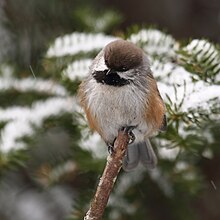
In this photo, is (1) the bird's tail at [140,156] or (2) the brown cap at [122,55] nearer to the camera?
(2) the brown cap at [122,55]

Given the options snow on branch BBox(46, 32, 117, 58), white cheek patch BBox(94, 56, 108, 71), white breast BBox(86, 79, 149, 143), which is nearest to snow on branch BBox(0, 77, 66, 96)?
snow on branch BBox(46, 32, 117, 58)

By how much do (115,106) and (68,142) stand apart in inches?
31.2

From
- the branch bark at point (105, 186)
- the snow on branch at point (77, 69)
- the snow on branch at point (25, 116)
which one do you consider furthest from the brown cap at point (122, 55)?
the branch bark at point (105, 186)

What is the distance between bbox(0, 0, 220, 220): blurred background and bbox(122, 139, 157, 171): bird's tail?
0.29 feet

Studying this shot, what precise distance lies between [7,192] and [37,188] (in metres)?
0.20

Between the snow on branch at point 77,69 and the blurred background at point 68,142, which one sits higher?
the snow on branch at point 77,69

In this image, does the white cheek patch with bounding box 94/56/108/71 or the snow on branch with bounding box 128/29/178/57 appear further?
the snow on branch with bounding box 128/29/178/57

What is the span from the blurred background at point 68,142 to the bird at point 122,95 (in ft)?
0.38

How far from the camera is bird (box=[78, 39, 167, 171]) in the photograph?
2.31 meters

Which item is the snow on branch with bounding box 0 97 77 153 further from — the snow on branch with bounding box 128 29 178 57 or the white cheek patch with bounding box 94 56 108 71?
the snow on branch with bounding box 128 29 178 57

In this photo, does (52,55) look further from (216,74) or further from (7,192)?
(7,192)

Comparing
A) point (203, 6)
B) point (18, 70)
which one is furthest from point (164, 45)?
point (203, 6)

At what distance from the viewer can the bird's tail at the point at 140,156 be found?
2.60 meters

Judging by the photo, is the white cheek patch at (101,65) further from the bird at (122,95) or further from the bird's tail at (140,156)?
the bird's tail at (140,156)
